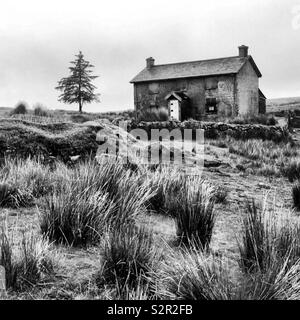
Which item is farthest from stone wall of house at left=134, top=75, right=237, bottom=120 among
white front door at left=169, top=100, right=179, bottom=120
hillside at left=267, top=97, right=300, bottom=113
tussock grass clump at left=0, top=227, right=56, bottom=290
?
tussock grass clump at left=0, top=227, right=56, bottom=290

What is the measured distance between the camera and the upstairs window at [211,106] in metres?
29.6

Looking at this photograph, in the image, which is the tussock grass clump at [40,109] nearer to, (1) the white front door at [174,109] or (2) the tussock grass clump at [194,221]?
(1) the white front door at [174,109]

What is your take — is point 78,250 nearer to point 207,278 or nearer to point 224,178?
point 207,278

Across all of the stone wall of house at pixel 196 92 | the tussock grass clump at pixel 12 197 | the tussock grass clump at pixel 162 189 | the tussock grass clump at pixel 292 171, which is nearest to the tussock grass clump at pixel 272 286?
the tussock grass clump at pixel 162 189

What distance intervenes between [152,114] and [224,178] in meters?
18.1

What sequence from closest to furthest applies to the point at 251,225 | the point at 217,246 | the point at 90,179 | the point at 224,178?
the point at 251,225 < the point at 217,246 < the point at 90,179 < the point at 224,178

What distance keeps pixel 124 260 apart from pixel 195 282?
0.63 metres

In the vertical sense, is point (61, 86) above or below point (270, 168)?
above

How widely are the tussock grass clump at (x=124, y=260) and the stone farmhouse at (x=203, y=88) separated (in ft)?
87.3

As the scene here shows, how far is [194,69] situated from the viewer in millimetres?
30562

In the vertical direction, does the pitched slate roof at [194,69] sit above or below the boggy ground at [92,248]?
above

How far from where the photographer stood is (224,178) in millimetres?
7895
